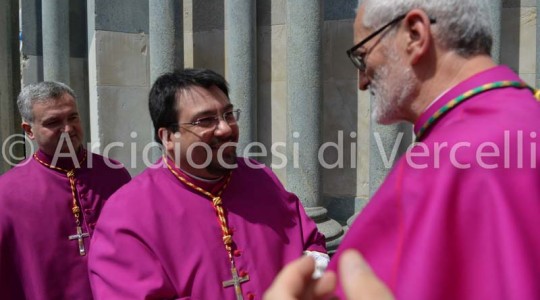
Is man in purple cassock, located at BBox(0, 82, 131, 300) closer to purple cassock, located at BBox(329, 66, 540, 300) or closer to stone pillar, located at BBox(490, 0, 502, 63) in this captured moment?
purple cassock, located at BBox(329, 66, 540, 300)

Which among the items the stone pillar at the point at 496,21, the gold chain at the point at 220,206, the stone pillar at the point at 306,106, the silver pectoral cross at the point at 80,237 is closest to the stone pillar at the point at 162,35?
the stone pillar at the point at 306,106

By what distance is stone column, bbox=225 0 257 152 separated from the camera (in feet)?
16.8

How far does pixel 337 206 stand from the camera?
5383 mm

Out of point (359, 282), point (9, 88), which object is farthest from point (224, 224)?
point (9, 88)

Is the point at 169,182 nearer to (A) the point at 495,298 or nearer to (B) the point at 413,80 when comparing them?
(B) the point at 413,80

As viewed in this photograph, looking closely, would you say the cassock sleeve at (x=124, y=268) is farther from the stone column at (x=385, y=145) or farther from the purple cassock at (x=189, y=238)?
the stone column at (x=385, y=145)

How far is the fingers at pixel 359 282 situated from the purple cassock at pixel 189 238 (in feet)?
4.50

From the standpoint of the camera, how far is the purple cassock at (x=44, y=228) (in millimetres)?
2922

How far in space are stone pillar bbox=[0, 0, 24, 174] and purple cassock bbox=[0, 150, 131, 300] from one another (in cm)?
431

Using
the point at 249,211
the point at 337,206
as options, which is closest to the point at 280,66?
the point at 337,206

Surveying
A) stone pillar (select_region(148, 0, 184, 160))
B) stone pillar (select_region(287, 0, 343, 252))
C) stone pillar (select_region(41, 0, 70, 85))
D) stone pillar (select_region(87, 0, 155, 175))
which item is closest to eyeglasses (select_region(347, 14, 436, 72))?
stone pillar (select_region(287, 0, 343, 252))

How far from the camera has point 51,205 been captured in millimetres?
3107

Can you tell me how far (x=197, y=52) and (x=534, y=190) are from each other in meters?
5.00

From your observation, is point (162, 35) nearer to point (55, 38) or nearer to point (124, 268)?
point (55, 38)
